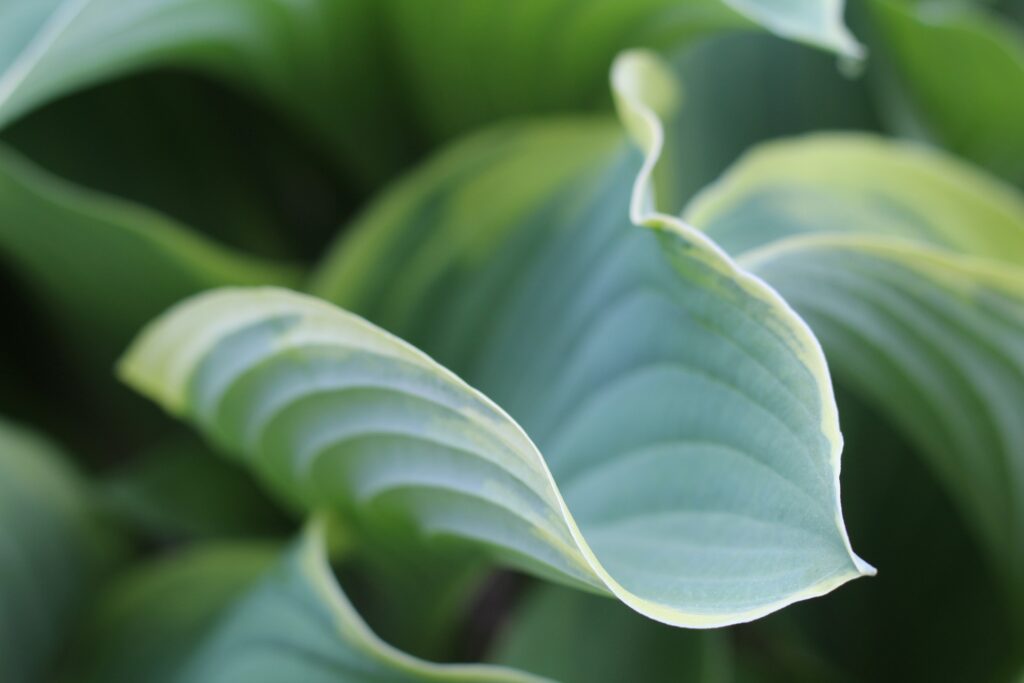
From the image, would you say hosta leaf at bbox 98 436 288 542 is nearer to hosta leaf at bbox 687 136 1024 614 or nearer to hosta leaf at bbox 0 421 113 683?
hosta leaf at bbox 0 421 113 683

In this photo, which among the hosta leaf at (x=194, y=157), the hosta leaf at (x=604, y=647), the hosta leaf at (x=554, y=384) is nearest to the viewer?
the hosta leaf at (x=554, y=384)

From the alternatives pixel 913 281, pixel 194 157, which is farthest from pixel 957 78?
pixel 194 157

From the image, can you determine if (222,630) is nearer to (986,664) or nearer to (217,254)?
(217,254)

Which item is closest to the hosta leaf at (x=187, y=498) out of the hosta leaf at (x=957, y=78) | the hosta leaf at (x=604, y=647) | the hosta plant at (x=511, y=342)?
the hosta plant at (x=511, y=342)

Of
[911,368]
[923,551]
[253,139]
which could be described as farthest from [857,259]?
[253,139]

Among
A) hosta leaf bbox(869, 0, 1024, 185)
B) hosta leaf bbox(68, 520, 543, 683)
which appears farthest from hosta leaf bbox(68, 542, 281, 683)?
hosta leaf bbox(869, 0, 1024, 185)

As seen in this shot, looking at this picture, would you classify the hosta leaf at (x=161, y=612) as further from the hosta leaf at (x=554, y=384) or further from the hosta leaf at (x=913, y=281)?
the hosta leaf at (x=913, y=281)
